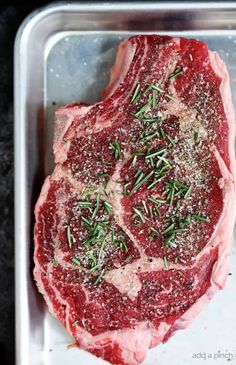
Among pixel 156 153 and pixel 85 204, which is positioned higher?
pixel 156 153

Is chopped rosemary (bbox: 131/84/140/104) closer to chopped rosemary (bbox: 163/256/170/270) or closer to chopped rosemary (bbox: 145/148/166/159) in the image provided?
chopped rosemary (bbox: 145/148/166/159)

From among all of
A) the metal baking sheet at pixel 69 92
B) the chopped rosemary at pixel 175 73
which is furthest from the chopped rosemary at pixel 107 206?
the chopped rosemary at pixel 175 73

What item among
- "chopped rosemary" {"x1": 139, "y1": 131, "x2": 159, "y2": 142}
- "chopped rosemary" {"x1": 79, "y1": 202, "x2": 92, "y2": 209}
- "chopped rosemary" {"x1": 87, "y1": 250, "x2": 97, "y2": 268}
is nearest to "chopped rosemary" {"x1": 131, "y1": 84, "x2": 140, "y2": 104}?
"chopped rosemary" {"x1": 139, "y1": 131, "x2": 159, "y2": 142}

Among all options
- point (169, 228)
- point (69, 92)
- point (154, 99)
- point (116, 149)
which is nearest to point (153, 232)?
point (169, 228)

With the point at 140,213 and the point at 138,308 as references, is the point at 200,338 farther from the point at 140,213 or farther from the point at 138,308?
the point at 140,213

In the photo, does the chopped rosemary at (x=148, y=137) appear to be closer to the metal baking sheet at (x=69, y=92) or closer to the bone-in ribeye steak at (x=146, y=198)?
the bone-in ribeye steak at (x=146, y=198)

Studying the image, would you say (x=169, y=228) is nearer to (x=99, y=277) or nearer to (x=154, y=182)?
(x=154, y=182)
